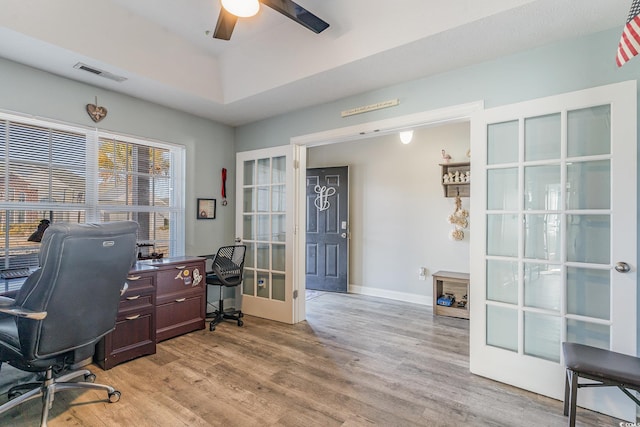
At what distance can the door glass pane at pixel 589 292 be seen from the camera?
2.04m

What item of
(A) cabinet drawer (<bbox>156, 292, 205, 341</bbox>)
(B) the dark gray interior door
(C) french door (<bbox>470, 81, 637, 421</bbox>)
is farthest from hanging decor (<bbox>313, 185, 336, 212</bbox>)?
(C) french door (<bbox>470, 81, 637, 421</bbox>)

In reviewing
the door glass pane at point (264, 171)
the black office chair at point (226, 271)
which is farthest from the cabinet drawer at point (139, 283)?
the door glass pane at point (264, 171)

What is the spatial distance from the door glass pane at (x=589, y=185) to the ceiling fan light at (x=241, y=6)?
2.30 meters

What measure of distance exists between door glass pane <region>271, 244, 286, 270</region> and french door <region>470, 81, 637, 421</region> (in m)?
2.15

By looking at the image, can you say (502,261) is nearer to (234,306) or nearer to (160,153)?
(234,306)

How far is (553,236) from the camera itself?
2.23 meters

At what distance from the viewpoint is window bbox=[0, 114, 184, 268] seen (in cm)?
263

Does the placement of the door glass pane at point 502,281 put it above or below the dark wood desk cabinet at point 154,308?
above

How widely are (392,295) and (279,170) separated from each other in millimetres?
2581

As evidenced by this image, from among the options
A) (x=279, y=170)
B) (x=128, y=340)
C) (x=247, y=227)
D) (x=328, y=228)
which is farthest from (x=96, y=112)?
(x=328, y=228)

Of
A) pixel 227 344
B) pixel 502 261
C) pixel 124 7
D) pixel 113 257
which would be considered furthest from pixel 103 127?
pixel 502 261

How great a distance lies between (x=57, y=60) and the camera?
2543 mm

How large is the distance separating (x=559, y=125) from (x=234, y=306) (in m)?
3.98

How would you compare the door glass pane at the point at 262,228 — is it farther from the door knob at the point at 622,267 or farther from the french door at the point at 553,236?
the door knob at the point at 622,267
